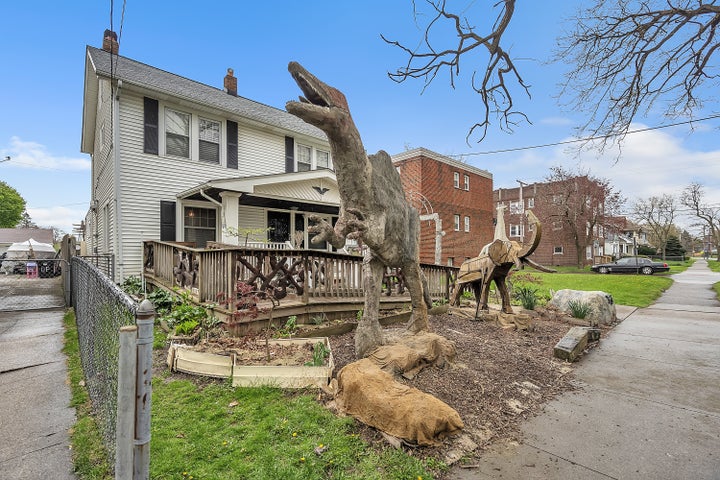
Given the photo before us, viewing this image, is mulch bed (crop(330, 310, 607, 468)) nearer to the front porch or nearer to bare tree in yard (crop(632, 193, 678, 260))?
the front porch

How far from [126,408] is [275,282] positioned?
4750 mm

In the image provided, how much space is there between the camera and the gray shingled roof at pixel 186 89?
375 inches

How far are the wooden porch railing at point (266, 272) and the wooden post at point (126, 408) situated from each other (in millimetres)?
3516

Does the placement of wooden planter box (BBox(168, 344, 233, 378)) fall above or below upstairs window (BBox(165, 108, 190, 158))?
below

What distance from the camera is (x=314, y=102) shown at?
126 inches

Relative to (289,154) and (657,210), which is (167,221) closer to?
(289,154)

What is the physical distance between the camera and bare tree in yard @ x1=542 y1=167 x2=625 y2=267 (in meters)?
27.4

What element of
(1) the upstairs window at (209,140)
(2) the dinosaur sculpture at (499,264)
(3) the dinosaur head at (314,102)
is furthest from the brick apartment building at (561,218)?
(3) the dinosaur head at (314,102)

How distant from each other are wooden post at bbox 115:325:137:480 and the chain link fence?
0.18 m

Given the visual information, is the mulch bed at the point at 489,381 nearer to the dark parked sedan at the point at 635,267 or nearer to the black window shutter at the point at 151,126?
the black window shutter at the point at 151,126

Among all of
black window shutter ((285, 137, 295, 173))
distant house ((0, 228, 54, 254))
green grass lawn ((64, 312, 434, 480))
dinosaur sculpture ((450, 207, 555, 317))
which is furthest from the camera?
distant house ((0, 228, 54, 254))

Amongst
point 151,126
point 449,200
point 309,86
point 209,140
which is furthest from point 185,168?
point 449,200

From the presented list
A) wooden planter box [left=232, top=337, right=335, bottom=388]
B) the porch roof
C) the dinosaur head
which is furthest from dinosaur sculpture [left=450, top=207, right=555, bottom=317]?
the porch roof

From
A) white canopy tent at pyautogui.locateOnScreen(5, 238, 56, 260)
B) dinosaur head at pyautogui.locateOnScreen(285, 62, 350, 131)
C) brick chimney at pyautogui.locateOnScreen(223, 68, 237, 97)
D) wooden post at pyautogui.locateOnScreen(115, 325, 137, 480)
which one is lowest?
wooden post at pyautogui.locateOnScreen(115, 325, 137, 480)
